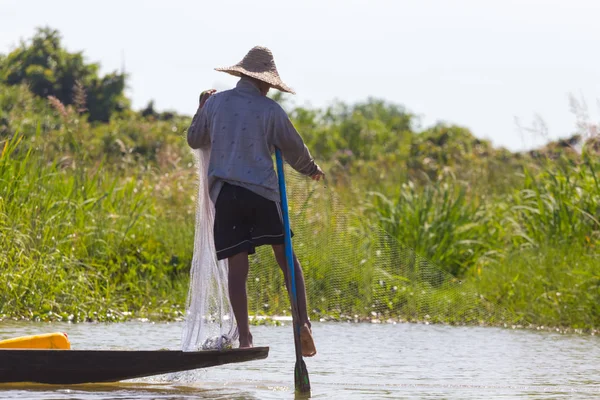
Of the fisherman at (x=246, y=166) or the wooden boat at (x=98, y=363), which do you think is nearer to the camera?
the wooden boat at (x=98, y=363)

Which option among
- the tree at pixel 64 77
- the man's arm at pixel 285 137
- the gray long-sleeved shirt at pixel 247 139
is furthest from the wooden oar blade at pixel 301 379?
the tree at pixel 64 77

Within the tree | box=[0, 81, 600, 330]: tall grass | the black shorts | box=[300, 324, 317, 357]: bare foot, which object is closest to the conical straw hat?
the black shorts

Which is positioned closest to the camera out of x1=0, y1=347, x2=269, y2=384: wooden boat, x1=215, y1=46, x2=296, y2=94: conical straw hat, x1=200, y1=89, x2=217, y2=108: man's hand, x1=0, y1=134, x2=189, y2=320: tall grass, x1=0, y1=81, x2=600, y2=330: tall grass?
x1=0, y1=347, x2=269, y2=384: wooden boat

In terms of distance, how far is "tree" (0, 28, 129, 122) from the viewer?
33.4 metres

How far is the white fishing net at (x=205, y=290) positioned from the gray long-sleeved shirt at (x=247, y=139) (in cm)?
32

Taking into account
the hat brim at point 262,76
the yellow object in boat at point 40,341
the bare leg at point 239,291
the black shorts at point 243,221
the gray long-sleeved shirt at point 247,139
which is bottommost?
the yellow object in boat at point 40,341

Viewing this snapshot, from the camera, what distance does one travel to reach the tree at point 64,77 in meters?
33.4

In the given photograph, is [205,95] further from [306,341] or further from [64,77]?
[64,77]

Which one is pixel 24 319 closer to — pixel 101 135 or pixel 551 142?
pixel 551 142

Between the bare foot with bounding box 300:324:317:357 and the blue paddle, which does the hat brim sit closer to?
the blue paddle

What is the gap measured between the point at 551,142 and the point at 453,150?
27.9 feet

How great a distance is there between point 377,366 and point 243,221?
2115 mm

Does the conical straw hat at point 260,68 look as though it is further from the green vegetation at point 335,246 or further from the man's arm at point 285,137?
the green vegetation at point 335,246

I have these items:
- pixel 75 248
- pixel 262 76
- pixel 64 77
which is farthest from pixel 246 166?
pixel 64 77
